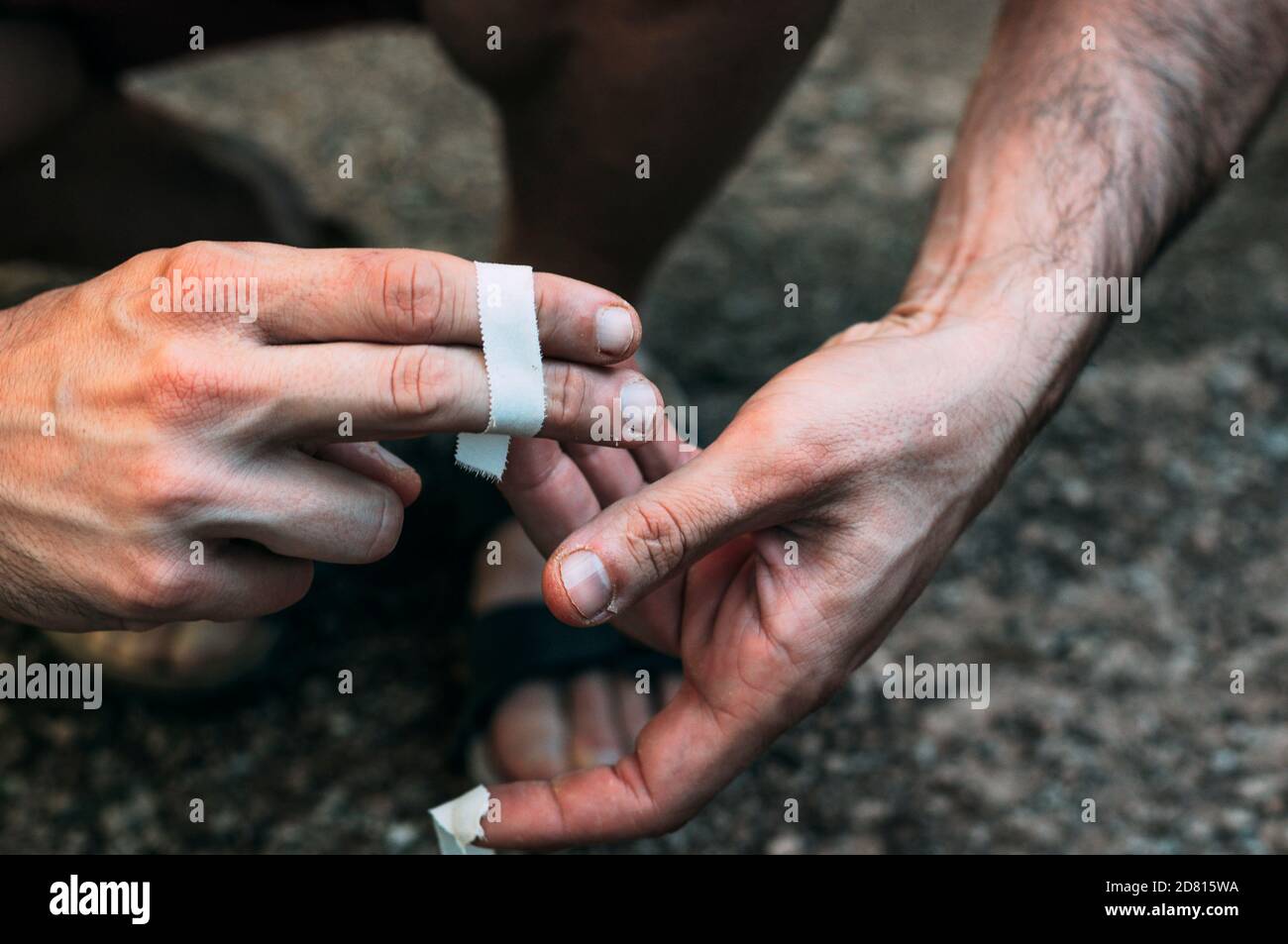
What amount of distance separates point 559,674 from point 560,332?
602 millimetres

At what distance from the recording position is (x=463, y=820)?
1.05m

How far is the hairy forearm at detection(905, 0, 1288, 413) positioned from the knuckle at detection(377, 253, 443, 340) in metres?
0.52

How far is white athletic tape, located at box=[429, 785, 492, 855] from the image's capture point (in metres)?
1.04

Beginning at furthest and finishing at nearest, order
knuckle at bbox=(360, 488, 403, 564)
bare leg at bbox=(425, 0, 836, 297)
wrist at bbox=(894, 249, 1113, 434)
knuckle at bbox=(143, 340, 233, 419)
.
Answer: bare leg at bbox=(425, 0, 836, 297) < wrist at bbox=(894, 249, 1113, 434) < knuckle at bbox=(360, 488, 403, 564) < knuckle at bbox=(143, 340, 233, 419)

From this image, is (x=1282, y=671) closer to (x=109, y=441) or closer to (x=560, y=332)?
(x=560, y=332)

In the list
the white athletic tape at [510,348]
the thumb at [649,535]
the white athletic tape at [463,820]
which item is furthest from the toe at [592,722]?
the white athletic tape at [510,348]

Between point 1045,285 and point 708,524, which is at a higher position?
point 1045,285

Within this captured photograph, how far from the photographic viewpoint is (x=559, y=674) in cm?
140

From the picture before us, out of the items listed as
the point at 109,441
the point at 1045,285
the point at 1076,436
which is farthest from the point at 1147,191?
the point at 109,441

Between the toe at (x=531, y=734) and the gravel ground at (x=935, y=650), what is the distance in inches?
3.9

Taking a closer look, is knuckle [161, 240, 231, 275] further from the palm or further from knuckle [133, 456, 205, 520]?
the palm

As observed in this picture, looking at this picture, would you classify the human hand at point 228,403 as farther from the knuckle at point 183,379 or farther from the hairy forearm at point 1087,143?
the hairy forearm at point 1087,143

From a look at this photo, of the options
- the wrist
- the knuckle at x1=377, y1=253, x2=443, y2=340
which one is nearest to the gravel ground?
the wrist
